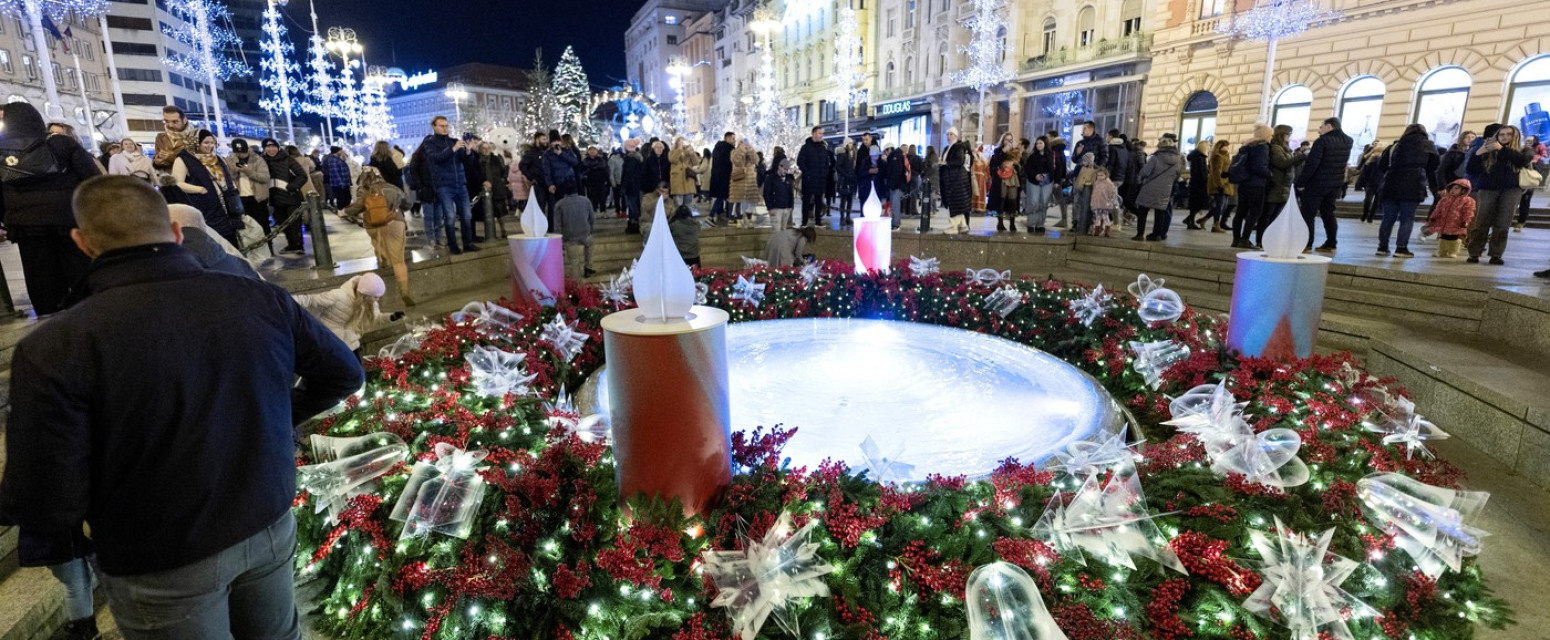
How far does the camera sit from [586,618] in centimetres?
225

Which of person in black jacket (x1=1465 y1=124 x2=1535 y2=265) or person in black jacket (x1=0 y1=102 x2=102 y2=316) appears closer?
person in black jacket (x1=0 y1=102 x2=102 y2=316)

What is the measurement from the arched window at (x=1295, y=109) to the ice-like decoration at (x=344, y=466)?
2265 cm

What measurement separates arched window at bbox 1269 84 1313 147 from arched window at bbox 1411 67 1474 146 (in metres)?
2.34

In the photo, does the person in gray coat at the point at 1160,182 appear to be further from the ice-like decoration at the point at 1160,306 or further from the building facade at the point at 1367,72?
the building facade at the point at 1367,72

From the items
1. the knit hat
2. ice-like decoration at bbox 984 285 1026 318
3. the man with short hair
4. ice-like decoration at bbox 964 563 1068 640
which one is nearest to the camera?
the man with short hair

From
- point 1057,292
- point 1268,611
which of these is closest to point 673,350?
point 1268,611

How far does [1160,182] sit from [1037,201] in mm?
1710

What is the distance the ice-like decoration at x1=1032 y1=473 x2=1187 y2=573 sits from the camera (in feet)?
7.56

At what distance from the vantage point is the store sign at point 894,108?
33.9m

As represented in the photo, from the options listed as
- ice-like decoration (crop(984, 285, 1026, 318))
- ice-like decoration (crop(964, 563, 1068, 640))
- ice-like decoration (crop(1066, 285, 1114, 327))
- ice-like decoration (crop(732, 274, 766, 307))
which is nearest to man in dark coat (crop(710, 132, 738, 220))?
ice-like decoration (crop(732, 274, 766, 307))

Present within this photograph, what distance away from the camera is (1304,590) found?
6.98 feet

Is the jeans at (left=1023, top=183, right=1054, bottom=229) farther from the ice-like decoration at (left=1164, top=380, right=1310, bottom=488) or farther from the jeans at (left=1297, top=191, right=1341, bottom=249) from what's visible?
the ice-like decoration at (left=1164, top=380, right=1310, bottom=488)

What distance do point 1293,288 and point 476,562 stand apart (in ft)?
14.8

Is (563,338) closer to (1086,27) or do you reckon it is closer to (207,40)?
(207,40)
